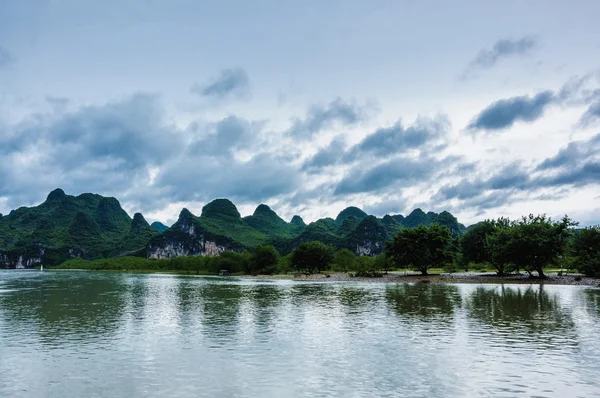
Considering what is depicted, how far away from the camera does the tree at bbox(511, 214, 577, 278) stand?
80062 mm

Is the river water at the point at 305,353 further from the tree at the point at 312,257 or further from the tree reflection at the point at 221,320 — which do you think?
the tree at the point at 312,257

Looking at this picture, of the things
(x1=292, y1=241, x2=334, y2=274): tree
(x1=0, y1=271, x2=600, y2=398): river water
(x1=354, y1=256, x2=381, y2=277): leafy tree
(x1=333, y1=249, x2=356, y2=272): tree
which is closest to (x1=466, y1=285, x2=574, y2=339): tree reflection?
(x1=0, y1=271, x2=600, y2=398): river water

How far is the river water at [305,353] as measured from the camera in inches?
723

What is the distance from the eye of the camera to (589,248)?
80750mm

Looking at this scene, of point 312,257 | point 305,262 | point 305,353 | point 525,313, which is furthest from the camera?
point 305,262

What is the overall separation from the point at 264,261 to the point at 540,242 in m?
112

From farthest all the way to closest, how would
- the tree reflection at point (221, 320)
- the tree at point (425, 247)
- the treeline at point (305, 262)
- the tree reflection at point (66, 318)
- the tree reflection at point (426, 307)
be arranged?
the treeline at point (305, 262)
the tree at point (425, 247)
the tree reflection at point (426, 307)
the tree reflection at point (66, 318)
the tree reflection at point (221, 320)

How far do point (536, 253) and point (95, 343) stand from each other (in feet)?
262

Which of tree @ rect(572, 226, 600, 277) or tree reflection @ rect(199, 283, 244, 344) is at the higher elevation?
tree @ rect(572, 226, 600, 277)

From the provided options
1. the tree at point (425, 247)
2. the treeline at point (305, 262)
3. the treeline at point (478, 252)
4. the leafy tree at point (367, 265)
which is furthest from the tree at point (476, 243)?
the leafy tree at point (367, 265)

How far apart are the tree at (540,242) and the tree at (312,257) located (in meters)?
82.3

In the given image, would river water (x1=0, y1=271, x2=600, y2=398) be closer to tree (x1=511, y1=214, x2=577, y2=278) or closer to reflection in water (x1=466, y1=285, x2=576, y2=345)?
reflection in water (x1=466, y1=285, x2=576, y2=345)

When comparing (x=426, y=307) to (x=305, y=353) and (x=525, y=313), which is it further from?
(x=305, y=353)

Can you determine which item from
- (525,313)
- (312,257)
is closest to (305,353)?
(525,313)
